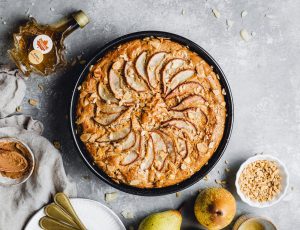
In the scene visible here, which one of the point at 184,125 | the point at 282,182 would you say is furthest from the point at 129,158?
the point at 282,182

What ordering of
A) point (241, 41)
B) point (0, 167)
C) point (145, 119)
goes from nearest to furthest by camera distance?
point (145, 119) < point (0, 167) < point (241, 41)

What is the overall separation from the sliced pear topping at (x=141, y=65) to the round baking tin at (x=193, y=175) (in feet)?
0.57

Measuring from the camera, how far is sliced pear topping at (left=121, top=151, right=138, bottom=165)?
122 inches

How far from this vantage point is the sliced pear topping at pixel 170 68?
10.0ft

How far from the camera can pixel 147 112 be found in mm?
3061

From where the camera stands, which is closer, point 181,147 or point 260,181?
point 181,147

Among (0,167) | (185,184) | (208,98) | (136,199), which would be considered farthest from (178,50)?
(0,167)

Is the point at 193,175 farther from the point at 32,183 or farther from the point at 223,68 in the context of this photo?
the point at 32,183

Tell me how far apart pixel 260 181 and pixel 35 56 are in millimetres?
1713

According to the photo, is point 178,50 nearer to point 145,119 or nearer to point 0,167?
point 145,119

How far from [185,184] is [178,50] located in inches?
33.3

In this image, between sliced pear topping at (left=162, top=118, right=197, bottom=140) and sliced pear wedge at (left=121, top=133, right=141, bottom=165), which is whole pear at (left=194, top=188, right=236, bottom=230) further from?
sliced pear wedge at (left=121, top=133, right=141, bottom=165)

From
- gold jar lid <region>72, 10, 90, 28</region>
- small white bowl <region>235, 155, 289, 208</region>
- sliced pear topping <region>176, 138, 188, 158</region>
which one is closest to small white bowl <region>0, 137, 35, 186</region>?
gold jar lid <region>72, 10, 90, 28</region>

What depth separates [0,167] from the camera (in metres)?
3.29
